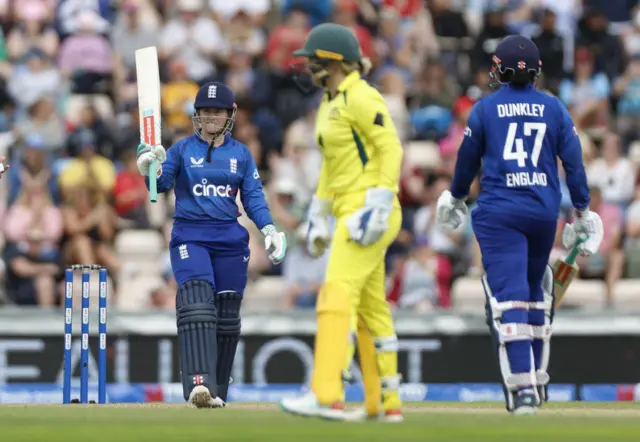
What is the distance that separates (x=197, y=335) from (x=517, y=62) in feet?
9.23

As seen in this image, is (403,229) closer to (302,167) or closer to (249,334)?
(302,167)

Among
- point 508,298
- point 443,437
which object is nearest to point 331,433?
point 443,437

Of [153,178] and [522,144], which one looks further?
[153,178]

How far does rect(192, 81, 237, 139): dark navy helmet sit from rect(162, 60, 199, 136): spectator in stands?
254 inches

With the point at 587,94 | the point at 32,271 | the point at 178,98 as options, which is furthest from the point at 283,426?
the point at 587,94

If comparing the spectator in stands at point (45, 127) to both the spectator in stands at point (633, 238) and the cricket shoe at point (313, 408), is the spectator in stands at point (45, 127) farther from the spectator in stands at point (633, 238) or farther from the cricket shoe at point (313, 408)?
the cricket shoe at point (313, 408)

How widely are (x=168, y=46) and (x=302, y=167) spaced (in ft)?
9.34

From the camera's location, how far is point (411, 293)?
16.1 meters

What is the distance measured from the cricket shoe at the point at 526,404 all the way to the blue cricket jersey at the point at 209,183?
2324 mm

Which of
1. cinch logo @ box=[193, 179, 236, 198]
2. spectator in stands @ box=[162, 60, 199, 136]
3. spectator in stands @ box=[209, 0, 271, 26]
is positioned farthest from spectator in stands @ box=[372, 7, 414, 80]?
cinch logo @ box=[193, 179, 236, 198]

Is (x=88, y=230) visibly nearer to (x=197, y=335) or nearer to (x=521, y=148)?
(x=197, y=335)

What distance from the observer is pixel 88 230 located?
1691 cm

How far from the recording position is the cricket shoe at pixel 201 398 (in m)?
10.7

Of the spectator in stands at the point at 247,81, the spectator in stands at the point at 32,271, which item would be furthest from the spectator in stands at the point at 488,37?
the spectator in stands at the point at 32,271
